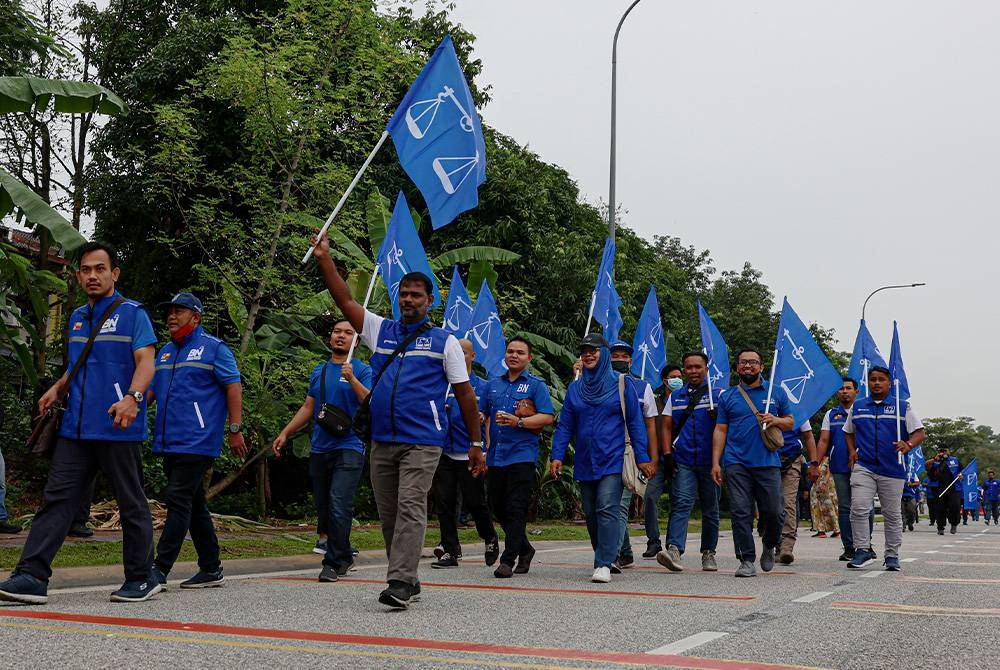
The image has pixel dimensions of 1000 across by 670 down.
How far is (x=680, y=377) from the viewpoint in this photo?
13.3 m

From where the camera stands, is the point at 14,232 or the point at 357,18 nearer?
the point at 357,18

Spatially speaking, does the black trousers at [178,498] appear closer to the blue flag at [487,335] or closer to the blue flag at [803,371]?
the blue flag at [803,371]

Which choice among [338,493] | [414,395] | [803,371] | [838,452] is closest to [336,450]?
[338,493]

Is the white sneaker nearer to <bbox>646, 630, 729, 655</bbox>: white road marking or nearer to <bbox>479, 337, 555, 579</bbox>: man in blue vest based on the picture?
<bbox>479, 337, 555, 579</bbox>: man in blue vest

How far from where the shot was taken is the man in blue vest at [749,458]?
33.7 feet

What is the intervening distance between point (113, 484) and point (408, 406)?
1930 millimetres

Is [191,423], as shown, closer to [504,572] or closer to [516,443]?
[504,572]

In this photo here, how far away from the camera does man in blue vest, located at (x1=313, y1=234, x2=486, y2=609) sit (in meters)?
6.66

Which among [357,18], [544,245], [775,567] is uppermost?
[357,18]

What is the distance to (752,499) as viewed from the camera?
1041cm

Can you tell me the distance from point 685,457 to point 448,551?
258cm

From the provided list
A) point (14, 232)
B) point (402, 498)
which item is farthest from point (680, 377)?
point (14, 232)

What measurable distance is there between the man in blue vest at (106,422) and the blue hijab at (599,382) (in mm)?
3977

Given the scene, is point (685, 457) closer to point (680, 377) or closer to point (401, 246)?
point (680, 377)
